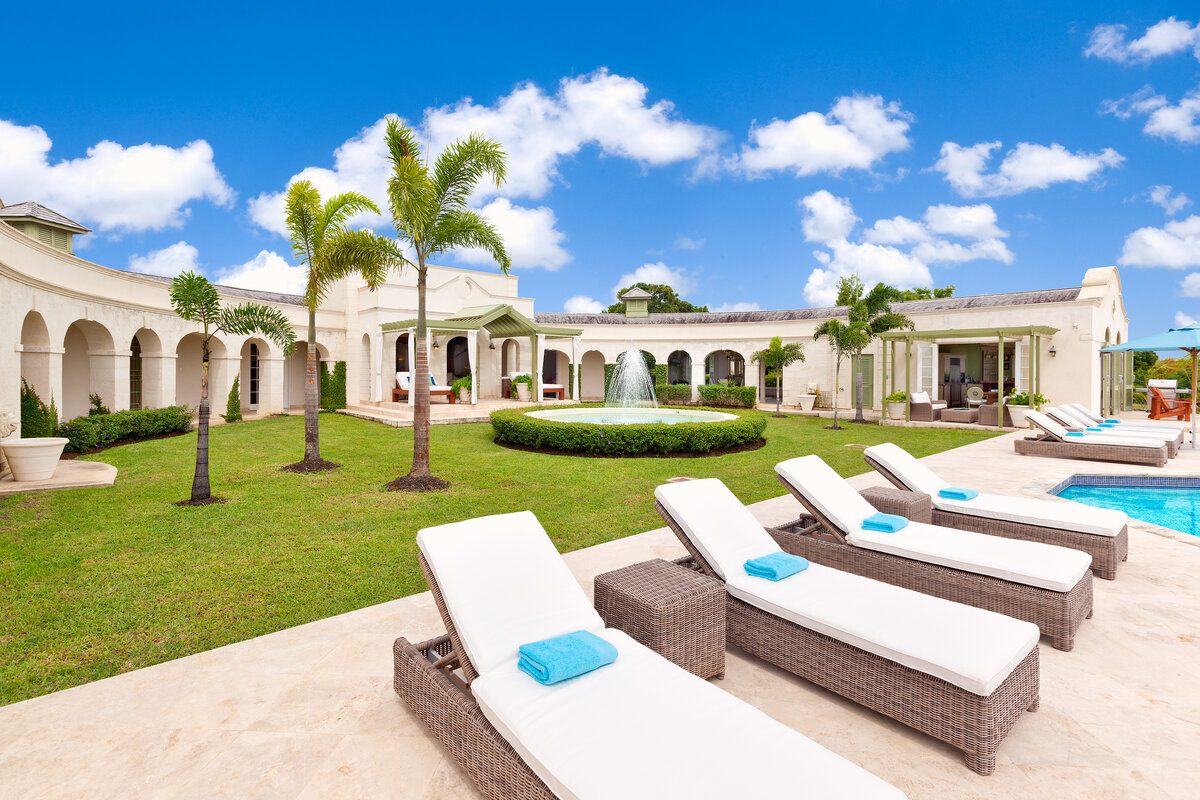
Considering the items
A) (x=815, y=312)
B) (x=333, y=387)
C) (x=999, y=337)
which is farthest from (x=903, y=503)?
(x=815, y=312)

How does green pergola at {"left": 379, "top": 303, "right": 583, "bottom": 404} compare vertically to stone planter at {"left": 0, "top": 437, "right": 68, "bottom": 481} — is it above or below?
above

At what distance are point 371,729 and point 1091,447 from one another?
43.5 ft

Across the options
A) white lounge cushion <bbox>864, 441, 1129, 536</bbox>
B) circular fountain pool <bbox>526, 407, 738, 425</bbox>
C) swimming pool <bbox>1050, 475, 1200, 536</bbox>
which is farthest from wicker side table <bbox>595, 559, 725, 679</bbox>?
circular fountain pool <bbox>526, 407, 738, 425</bbox>

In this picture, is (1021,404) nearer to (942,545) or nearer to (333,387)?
(942,545)

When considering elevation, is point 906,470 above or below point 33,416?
below

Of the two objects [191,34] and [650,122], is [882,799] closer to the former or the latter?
[191,34]

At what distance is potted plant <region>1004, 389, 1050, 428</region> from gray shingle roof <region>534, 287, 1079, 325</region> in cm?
372

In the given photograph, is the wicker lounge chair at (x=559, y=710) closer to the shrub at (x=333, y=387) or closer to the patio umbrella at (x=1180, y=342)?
the patio umbrella at (x=1180, y=342)

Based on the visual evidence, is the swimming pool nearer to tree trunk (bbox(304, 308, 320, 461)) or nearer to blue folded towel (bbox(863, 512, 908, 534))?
blue folded towel (bbox(863, 512, 908, 534))

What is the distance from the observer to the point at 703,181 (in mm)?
31375

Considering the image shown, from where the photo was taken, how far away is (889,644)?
276 cm

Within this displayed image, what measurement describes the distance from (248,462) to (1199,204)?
31.4 meters

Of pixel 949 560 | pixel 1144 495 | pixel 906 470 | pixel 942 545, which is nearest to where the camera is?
pixel 949 560

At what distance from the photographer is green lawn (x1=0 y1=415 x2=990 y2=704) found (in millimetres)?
3883
